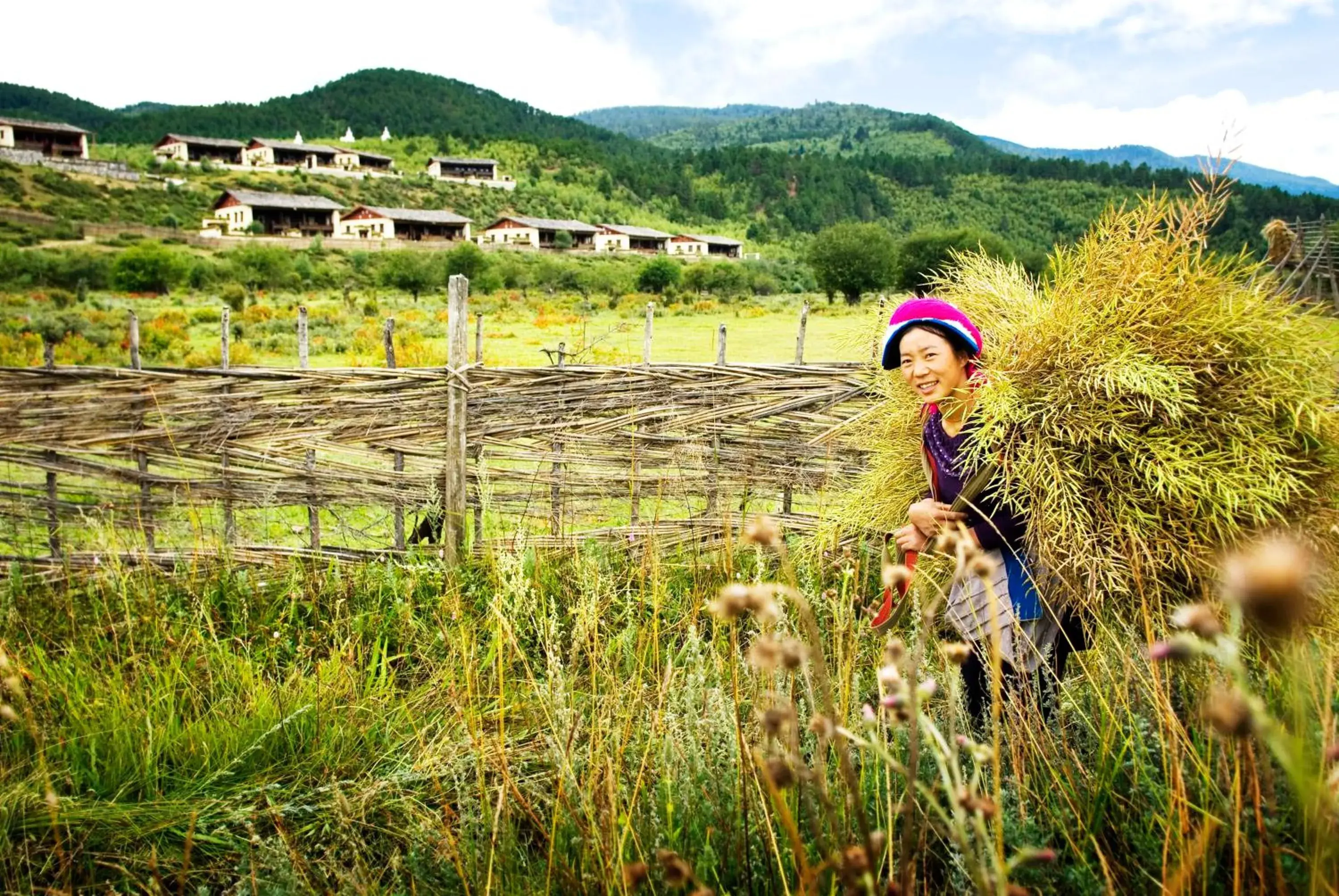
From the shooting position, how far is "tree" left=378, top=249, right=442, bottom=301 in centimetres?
3738

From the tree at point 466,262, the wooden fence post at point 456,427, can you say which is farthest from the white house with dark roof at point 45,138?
the wooden fence post at point 456,427

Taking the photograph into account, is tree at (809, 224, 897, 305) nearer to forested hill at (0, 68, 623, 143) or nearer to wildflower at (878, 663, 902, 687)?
wildflower at (878, 663, 902, 687)

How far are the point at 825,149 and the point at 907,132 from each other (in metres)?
20.5

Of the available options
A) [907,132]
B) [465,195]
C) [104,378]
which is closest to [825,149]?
[907,132]

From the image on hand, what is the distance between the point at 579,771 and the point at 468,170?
103673 mm

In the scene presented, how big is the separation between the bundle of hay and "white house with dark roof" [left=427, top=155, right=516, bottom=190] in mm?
98482

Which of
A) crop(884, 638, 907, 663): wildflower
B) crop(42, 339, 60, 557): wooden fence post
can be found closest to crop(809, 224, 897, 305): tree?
crop(42, 339, 60, 557): wooden fence post

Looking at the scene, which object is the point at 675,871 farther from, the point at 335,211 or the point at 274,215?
the point at 335,211

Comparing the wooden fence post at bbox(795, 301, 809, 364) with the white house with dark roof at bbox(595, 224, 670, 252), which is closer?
the wooden fence post at bbox(795, 301, 809, 364)

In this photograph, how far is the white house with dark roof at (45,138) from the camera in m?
70.9

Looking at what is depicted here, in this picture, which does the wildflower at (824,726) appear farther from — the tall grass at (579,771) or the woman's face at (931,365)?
the woman's face at (931,365)

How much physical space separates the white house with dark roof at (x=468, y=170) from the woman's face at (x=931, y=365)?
3865 inches

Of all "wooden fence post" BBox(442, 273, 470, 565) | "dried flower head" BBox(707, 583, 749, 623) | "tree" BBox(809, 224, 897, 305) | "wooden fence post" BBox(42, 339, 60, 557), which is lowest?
"wooden fence post" BBox(42, 339, 60, 557)

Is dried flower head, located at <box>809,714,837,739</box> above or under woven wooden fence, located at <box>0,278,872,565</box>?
above
